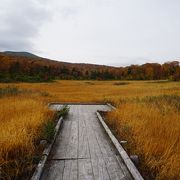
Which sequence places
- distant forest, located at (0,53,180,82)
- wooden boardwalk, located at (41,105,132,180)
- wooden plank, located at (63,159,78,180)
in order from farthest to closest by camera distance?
distant forest, located at (0,53,180,82)
wooden boardwalk, located at (41,105,132,180)
wooden plank, located at (63,159,78,180)

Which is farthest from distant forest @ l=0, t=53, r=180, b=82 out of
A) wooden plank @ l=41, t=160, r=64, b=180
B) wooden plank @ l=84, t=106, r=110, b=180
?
wooden plank @ l=41, t=160, r=64, b=180

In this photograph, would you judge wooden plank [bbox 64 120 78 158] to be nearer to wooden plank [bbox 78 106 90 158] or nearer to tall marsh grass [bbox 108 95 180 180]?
wooden plank [bbox 78 106 90 158]

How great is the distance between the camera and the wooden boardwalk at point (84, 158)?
4.73 meters

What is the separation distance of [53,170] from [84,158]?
2.98 ft

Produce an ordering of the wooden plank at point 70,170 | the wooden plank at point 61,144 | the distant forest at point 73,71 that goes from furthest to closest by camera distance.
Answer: the distant forest at point 73,71, the wooden plank at point 61,144, the wooden plank at point 70,170

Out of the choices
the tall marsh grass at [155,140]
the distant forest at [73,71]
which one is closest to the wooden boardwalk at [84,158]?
the tall marsh grass at [155,140]

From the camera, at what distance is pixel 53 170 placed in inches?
196

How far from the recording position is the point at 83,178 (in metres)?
4.57

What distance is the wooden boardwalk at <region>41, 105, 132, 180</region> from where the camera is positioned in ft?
15.5

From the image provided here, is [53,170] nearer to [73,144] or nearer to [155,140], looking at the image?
[73,144]

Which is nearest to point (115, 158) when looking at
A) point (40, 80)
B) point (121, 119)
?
point (121, 119)

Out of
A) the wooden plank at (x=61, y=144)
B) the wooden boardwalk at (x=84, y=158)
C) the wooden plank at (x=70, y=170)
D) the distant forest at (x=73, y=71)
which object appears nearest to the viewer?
the wooden plank at (x=70, y=170)

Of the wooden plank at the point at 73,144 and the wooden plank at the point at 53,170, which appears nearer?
the wooden plank at the point at 53,170

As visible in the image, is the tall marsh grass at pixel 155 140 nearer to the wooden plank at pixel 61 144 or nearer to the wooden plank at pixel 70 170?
the wooden plank at pixel 70 170
